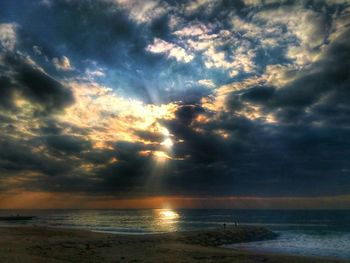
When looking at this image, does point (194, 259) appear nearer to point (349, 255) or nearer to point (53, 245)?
point (53, 245)

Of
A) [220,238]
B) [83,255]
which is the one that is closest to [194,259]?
[83,255]

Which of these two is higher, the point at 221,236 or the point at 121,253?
the point at 121,253

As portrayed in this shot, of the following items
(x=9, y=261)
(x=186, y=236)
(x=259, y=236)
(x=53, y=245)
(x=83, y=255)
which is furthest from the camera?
(x=259, y=236)

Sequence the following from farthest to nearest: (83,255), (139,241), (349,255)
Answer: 1. (139,241)
2. (349,255)
3. (83,255)

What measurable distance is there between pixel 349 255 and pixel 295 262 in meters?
17.0

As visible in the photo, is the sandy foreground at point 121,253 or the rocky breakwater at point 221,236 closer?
the sandy foreground at point 121,253

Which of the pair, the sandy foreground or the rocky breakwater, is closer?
the sandy foreground

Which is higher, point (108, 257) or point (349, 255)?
point (108, 257)

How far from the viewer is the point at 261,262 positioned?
30.4m

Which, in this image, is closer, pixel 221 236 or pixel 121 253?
pixel 121 253

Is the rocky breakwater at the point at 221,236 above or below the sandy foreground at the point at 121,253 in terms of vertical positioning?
below

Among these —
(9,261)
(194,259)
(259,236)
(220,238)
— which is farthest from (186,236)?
(9,261)

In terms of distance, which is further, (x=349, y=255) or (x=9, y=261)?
(x=349, y=255)

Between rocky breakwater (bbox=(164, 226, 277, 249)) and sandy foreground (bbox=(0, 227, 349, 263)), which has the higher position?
sandy foreground (bbox=(0, 227, 349, 263))
